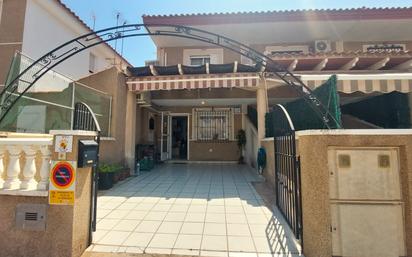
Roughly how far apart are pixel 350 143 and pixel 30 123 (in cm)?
870

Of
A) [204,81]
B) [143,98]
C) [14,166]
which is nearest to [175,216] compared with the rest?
[14,166]

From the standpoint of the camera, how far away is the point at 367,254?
3.62m

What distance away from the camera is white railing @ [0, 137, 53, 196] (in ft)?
12.5

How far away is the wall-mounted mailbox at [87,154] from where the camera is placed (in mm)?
3727

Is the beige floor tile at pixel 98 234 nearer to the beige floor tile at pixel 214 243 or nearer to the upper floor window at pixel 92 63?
the beige floor tile at pixel 214 243

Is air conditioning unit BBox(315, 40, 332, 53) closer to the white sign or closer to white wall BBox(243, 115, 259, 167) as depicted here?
white wall BBox(243, 115, 259, 167)

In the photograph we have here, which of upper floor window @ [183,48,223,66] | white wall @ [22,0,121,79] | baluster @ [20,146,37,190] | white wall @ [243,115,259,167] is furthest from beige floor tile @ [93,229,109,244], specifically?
upper floor window @ [183,48,223,66]

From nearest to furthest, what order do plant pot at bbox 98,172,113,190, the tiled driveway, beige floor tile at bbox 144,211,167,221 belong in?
the tiled driveway
beige floor tile at bbox 144,211,167,221
plant pot at bbox 98,172,113,190

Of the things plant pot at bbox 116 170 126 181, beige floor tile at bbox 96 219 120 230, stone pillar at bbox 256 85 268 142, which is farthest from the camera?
stone pillar at bbox 256 85 268 142

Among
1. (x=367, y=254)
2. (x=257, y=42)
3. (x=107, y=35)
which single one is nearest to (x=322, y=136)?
(x=367, y=254)

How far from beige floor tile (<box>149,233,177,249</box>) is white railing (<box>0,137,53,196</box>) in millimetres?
2150

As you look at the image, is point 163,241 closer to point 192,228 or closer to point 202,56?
point 192,228

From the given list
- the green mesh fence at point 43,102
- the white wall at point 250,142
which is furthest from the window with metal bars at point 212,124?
the green mesh fence at point 43,102

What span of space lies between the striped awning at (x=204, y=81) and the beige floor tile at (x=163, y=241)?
7.12 meters
